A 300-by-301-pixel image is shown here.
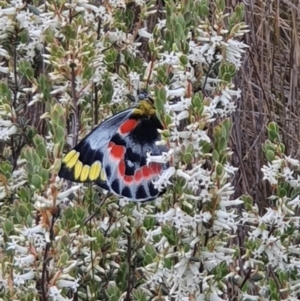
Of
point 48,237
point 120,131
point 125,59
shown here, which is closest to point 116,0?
point 125,59

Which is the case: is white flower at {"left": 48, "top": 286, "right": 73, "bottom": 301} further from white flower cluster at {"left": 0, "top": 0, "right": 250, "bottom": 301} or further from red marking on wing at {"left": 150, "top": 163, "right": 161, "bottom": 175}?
red marking on wing at {"left": 150, "top": 163, "right": 161, "bottom": 175}

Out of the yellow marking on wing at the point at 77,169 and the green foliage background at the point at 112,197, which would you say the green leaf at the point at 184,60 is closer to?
the green foliage background at the point at 112,197

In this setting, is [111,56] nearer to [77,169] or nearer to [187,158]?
[77,169]

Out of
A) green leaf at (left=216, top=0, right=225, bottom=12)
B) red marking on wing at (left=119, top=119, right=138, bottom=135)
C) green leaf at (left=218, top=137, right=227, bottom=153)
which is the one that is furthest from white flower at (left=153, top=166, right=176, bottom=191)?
green leaf at (left=216, top=0, right=225, bottom=12)

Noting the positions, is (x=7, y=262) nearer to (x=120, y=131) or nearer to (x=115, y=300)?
(x=115, y=300)

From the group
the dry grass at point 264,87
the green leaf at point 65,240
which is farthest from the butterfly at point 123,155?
the dry grass at point 264,87

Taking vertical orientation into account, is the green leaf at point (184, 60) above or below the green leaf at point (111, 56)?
above

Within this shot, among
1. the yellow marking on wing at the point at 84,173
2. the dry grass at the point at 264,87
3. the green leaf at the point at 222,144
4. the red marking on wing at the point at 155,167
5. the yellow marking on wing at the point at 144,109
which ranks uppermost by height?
the green leaf at the point at 222,144
